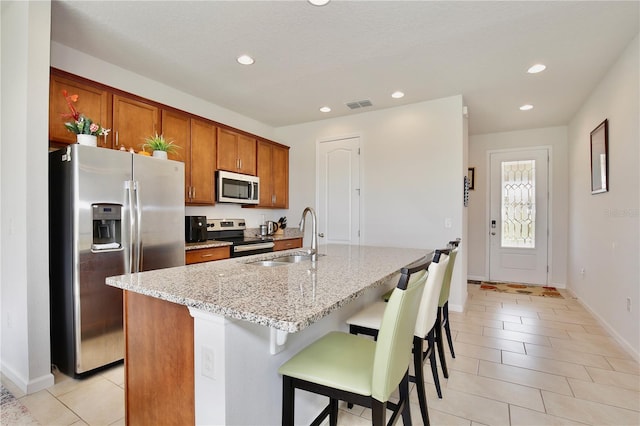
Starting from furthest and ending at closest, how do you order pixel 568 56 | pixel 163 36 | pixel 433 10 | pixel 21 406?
pixel 568 56
pixel 163 36
pixel 433 10
pixel 21 406

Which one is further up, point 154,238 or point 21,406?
point 154,238

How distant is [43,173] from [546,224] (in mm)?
6532

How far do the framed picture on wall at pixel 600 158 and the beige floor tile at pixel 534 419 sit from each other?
249 centimetres

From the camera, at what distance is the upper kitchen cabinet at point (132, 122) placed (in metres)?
2.86

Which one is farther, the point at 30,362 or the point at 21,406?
the point at 30,362

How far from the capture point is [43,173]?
83.7 inches

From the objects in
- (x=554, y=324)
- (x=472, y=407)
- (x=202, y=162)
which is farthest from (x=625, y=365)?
(x=202, y=162)

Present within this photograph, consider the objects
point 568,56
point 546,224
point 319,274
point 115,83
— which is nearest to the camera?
point 319,274

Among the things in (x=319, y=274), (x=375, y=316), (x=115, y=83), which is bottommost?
(x=375, y=316)

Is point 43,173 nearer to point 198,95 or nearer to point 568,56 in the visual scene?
point 198,95

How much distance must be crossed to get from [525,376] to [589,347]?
106cm

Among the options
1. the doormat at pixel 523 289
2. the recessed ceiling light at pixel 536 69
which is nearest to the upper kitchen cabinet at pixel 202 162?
the recessed ceiling light at pixel 536 69

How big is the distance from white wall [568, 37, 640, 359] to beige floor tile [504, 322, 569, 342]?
1.39 feet

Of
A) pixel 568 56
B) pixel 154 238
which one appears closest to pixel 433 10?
pixel 568 56
